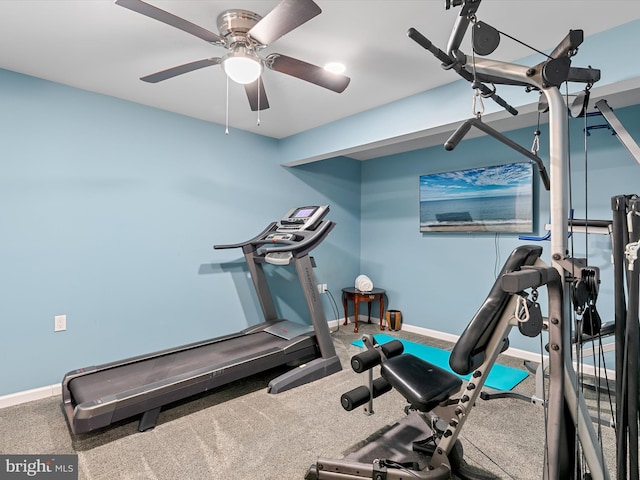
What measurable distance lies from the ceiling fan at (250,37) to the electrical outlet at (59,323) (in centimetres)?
191

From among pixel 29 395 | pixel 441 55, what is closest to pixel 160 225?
pixel 29 395

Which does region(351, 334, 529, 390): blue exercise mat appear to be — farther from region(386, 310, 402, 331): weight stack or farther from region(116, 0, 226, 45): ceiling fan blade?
region(116, 0, 226, 45): ceiling fan blade

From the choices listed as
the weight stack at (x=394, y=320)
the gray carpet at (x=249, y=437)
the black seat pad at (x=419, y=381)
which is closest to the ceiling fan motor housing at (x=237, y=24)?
→ the black seat pad at (x=419, y=381)

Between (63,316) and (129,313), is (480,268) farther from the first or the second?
(63,316)

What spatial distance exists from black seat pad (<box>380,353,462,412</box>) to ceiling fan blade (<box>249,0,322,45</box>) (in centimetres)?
168

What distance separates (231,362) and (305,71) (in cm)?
206

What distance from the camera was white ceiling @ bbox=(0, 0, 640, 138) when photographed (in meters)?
1.71

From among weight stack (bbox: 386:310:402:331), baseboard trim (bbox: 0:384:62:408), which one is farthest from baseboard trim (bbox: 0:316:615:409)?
weight stack (bbox: 386:310:402:331)

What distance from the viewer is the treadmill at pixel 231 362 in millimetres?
2041

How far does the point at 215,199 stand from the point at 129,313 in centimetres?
132

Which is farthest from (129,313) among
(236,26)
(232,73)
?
(236,26)

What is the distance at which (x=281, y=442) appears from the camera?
1942 millimetres

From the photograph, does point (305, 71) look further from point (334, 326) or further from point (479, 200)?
point (334, 326)

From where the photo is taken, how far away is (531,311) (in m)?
1.12
